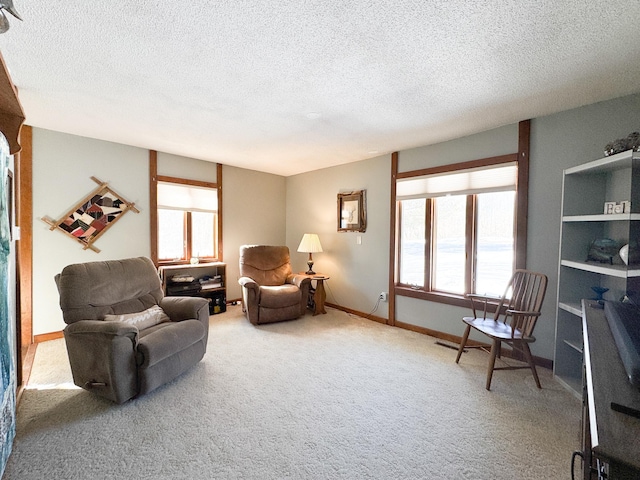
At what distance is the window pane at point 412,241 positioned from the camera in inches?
150

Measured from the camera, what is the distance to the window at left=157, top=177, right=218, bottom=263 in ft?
14.0

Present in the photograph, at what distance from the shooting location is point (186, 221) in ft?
14.8

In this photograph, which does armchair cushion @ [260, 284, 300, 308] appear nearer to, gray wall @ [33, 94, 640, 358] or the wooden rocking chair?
gray wall @ [33, 94, 640, 358]

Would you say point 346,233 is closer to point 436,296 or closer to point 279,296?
point 279,296

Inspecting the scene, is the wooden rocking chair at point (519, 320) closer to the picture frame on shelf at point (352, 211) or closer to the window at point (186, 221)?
the picture frame on shelf at point (352, 211)

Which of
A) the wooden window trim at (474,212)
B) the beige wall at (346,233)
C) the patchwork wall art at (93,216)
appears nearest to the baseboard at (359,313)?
the beige wall at (346,233)

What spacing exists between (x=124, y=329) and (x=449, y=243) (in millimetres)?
3415

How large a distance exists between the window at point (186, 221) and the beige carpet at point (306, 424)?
190 centimetres

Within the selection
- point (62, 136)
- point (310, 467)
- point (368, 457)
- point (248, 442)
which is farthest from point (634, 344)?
point (62, 136)

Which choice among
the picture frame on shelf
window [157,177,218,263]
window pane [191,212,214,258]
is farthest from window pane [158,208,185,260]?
the picture frame on shelf

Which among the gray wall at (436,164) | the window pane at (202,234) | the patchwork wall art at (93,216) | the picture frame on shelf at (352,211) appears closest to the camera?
the gray wall at (436,164)

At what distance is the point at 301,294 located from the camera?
424 centimetres

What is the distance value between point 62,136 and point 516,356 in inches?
220

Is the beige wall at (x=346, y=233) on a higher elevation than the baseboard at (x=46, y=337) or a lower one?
higher
